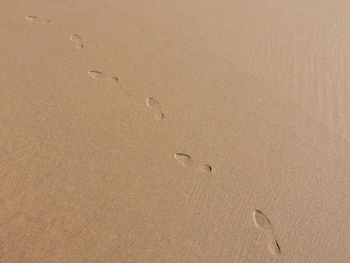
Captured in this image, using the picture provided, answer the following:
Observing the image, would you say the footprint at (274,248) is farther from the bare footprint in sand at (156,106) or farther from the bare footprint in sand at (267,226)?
the bare footprint in sand at (156,106)

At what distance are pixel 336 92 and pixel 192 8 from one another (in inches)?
50.7

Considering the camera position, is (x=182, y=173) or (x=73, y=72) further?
(x=73, y=72)

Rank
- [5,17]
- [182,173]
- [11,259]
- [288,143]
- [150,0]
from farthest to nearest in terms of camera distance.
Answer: [150,0]
[5,17]
[288,143]
[182,173]
[11,259]

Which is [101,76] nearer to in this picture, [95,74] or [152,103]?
[95,74]

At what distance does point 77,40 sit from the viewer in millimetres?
2834

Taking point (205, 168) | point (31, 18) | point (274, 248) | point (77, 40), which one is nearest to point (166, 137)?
point (205, 168)

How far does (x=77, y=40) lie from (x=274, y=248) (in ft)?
5.79

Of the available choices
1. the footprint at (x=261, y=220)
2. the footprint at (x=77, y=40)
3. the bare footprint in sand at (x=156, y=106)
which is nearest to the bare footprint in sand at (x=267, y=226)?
the footprint at (x=261, y=220)

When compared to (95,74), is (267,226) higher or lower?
lower

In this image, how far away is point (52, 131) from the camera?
215 cm

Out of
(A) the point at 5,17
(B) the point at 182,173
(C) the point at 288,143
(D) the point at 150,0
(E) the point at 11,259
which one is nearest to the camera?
(E) the point at 11,259

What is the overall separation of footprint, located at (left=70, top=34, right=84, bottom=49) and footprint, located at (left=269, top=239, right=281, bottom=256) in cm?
165

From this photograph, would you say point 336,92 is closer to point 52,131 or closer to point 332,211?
point 332,211

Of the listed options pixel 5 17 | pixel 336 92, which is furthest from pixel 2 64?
pixel 336 92
